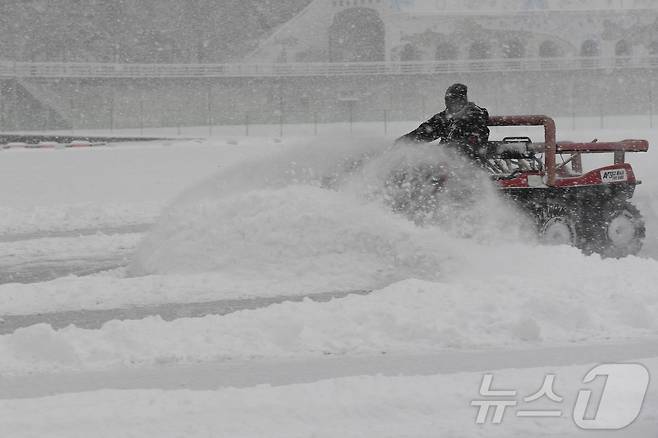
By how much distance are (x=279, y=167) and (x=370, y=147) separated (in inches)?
43.5

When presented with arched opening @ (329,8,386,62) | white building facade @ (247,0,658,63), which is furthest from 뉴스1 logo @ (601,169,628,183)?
arched opening @ (329,8,386,62)

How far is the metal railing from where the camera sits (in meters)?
44.4

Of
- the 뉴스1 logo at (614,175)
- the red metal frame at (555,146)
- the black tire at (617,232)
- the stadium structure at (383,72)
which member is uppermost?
the stadium structure at (383,72)

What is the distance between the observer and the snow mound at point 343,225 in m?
8.88

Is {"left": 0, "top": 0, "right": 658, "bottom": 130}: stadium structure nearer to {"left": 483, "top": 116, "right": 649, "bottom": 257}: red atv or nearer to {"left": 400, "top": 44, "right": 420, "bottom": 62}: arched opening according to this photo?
{"left": 400, "top": 44, "right": 420, "bottom": 62}: arched opening

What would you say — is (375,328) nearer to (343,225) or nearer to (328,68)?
(343,225)

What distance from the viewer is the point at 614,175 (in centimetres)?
1042

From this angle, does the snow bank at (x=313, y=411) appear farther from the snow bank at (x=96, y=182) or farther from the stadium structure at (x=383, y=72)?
the stadium structure at (x=383, y=72)

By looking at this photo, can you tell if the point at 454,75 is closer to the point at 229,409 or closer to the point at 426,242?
the point at 426,242

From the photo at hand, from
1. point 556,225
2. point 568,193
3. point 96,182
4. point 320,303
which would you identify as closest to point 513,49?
point 96,182

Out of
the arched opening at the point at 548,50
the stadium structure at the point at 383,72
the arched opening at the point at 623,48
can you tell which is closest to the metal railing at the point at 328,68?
the stadium structure at the point at 383,72

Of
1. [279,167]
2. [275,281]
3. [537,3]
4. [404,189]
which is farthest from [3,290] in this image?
[537,3]

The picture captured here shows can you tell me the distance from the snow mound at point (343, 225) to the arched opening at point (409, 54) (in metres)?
41.1

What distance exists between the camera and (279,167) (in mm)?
10227
